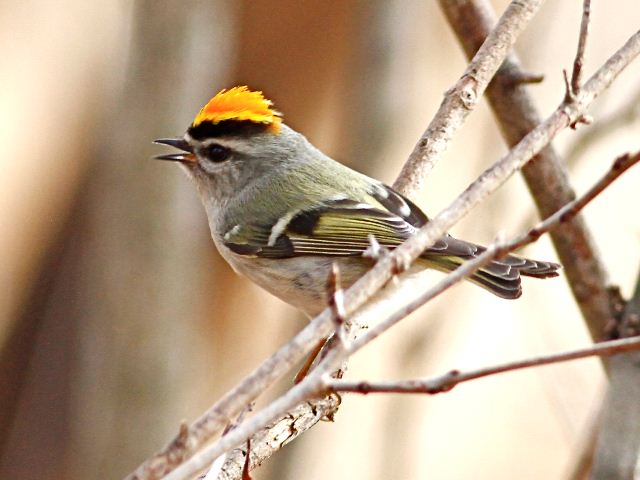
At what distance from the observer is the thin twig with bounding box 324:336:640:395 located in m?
1.13

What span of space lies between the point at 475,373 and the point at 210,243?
10.8 feet

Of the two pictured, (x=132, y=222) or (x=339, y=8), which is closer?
(x=132, y=222)

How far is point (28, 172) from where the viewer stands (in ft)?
19.7

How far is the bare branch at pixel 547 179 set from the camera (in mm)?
2672

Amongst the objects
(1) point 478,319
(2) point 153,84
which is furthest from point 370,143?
(1) point 478,319

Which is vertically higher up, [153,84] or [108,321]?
[153,84]

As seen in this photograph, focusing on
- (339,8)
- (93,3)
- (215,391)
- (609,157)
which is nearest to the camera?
(215,391)

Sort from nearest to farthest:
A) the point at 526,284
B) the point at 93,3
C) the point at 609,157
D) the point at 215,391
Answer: the point at 526,284 < the point at 215,391 < the point at 609,157 < the point at 93,3

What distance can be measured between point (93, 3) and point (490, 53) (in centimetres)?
470

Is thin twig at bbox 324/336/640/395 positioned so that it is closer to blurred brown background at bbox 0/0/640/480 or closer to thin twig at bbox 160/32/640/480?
thin twig at bbox 160/32/640/480

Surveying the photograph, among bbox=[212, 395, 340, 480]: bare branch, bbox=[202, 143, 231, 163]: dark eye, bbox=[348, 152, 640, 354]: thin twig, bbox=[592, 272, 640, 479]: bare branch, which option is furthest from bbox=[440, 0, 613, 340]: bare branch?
bbox=[348, 152, 640, 354]: thin twig

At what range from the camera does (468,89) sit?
2344 mm

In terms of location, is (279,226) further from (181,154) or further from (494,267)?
(494,267)

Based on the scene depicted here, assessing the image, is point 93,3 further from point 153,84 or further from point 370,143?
point 370,143
